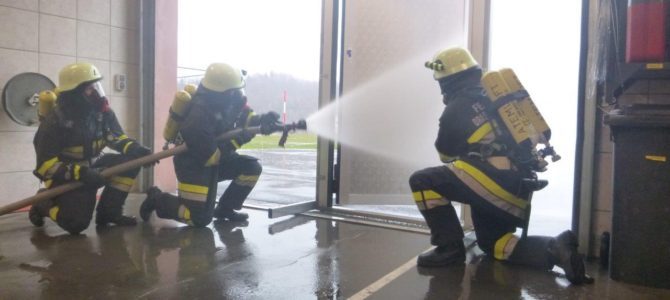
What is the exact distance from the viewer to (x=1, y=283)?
2695 mm

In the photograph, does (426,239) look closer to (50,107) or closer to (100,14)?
(50,107)

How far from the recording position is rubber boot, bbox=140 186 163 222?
165 inches

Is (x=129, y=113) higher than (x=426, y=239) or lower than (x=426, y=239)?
higher

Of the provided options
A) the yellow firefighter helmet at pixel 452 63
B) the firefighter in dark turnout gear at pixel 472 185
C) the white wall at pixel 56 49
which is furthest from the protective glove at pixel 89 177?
the yellow firefighter helmet at pixel 452 63

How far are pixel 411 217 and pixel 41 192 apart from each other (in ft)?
9.55

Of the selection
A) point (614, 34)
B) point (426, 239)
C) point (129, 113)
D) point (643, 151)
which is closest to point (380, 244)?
point (426, 239)

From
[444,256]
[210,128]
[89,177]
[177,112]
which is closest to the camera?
[444,256]

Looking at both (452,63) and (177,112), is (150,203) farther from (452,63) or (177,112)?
(452,63)

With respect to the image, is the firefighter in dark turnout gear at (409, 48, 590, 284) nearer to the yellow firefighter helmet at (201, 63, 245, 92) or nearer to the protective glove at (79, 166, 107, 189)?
the yellow firefighter helmet at (201, 63, 245, 92)

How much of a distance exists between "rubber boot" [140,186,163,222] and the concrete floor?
28 centimetres

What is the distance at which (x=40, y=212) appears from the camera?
3.98 m

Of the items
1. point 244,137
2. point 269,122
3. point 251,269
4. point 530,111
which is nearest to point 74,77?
point 244,137

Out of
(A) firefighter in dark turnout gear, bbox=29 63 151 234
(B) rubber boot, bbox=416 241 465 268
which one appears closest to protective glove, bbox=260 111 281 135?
(A) firefighter in dark turnout gear, bbox=29 63 151 234

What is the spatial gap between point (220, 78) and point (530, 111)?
7.52 ft
